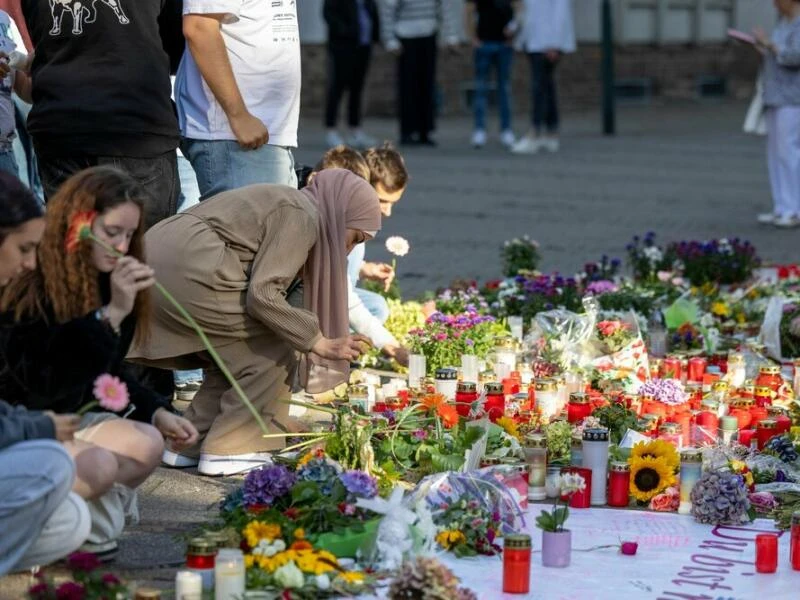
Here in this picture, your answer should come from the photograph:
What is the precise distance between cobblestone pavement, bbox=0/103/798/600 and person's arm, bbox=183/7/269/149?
1350 millimetres

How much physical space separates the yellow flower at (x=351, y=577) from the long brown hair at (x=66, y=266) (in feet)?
3.08

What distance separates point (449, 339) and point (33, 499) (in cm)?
296

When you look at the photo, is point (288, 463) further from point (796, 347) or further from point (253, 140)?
point (796, 347)

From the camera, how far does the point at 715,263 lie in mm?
8680

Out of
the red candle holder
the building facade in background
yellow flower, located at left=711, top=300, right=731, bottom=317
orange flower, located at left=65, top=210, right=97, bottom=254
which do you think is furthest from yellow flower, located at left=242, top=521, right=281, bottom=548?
the building facade in background

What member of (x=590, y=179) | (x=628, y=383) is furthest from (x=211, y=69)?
(x=590, y=179)

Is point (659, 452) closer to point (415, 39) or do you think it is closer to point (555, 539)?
point (555, 539)

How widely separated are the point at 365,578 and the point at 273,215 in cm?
152

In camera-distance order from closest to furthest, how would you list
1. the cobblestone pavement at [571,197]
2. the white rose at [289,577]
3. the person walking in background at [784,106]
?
the white rose at [289,577], the cobblestone pavement at [571,197], the person walking in background at [784,106]

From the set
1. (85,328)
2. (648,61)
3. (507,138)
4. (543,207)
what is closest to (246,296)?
(85,328)

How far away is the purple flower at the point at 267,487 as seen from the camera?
449 centimetres

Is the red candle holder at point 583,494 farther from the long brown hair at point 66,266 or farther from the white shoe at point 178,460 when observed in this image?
the long brown hair at point 66,266

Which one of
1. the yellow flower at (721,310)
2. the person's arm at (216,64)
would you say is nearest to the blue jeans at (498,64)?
the yellow flower at (721,310)

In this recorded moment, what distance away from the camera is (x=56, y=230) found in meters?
4.32
